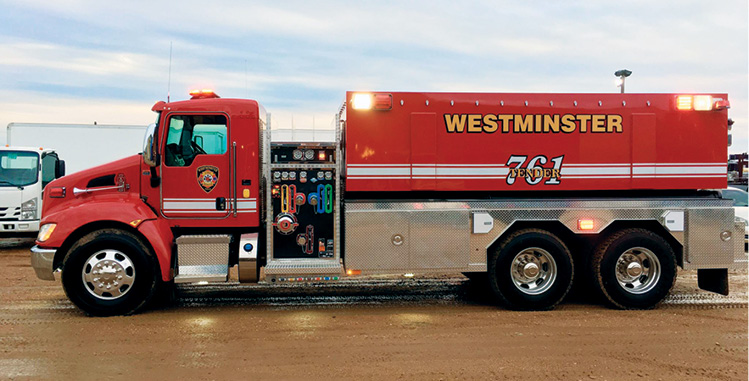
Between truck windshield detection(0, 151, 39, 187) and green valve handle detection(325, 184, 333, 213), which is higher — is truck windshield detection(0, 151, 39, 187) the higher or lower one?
the higher one

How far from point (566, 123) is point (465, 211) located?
1.73 meters

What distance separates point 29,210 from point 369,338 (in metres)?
10.8

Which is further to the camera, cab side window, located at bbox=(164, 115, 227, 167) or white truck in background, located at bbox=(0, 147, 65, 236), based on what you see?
white truck in background, located at bbox=(0, 147, 65, 236)

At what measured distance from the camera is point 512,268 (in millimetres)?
6773

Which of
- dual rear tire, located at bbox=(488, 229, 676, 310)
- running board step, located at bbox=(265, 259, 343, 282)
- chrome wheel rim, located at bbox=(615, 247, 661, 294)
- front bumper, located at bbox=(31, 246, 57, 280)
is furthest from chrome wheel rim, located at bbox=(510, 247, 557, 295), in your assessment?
front bumper, located at bbox=(31, 246, 57, 280)

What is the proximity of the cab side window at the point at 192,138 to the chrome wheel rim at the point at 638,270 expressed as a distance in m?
5.42

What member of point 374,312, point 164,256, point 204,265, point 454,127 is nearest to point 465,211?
point 454,127

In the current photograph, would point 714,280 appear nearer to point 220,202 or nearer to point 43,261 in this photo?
point 220,202

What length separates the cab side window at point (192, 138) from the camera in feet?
21.6

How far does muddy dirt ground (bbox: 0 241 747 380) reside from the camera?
4676 mm

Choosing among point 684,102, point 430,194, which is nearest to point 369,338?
point 430,194

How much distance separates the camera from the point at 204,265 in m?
6.53

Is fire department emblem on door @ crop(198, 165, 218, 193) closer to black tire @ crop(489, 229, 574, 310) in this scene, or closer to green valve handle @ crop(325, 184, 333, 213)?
green valve handle @ crop(325, 184, 333, 213)

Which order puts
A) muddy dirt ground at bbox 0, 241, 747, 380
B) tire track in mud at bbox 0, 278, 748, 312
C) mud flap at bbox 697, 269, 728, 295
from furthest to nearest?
mud flap at bbox 697, 269, 728, 295 < tire track in mud at bbox 0, 278, 748, 312 < muddy dirt ground at bbox 0, 241, 747, 380
